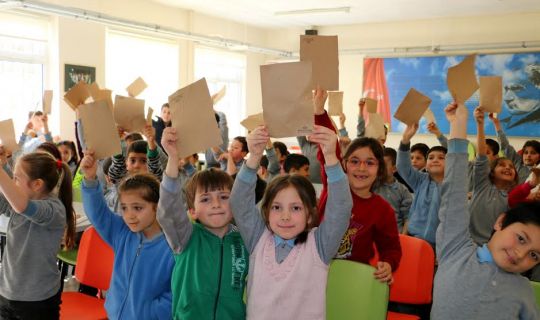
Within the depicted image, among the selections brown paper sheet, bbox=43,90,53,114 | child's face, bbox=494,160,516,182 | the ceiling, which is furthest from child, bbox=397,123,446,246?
the ceiling

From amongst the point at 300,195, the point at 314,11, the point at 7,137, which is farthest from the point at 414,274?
the point at 314,11

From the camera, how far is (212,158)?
435 centimetres

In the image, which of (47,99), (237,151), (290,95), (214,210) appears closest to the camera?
(290,95)

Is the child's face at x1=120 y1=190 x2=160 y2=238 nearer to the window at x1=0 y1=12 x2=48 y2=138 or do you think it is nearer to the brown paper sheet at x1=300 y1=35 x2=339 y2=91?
the brown paper sheet at x1=300 y1=35 x2=339 y2=91

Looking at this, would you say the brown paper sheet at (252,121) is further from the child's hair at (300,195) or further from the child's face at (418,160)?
the child's face at (418,160)

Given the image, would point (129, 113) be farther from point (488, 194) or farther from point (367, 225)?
point (488, 194)

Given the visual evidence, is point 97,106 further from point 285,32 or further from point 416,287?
point 285,32

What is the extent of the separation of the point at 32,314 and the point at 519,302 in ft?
5.86

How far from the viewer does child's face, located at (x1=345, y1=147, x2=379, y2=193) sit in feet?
6.57

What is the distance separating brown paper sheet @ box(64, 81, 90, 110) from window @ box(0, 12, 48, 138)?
4.05m

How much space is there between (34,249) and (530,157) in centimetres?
448

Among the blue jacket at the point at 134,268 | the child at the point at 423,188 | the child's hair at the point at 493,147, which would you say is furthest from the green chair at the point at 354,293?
the child's hair at the point at 493,147

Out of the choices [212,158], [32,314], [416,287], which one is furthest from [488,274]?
[212,158]

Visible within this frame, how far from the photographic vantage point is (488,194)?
3.29 metres
